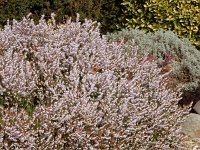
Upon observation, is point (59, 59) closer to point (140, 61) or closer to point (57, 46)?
point (57, 46)

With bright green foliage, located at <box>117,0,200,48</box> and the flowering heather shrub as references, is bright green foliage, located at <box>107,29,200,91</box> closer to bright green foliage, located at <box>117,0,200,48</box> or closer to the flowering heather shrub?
bright green foliage, located at <box>117,0,200,48</box>

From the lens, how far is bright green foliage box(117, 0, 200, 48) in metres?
7.67

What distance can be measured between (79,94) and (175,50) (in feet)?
9.13

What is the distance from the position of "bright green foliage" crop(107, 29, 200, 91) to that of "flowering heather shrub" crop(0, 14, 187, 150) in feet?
4.30

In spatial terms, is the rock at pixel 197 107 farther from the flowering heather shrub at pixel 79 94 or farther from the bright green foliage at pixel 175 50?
the flowering heather shrub at pixel 79 94

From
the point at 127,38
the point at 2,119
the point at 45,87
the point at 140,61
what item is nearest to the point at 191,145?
the point at 140,61

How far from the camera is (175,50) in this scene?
23.0 ft

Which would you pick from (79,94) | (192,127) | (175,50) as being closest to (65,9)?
(175,50)

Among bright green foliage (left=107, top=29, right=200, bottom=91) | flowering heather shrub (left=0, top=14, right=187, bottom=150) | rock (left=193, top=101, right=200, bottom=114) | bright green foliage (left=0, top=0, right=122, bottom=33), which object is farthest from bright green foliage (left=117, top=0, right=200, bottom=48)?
flowering heather shrub (left=0, top=14, right=187, bottom=150)

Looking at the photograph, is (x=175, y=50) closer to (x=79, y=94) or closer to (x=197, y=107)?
(x=197, y=107)

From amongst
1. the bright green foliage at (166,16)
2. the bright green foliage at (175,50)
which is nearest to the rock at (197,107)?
the bright green foliage at (175,50)

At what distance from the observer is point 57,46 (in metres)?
4.99

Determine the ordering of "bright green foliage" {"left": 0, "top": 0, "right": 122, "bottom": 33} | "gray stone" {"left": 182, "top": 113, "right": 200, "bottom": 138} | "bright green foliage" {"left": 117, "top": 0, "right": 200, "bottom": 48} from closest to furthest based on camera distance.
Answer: "gray stone" {"left": 182, "top": 113, "right": 200, "bottom": 138}, "bright green foliage" {"left": 0, "top": 0, "right": 122, "bottom": 33}, "bright green foliage" {"left": 117, "top": 0, "right": 200, "bottom": 48}

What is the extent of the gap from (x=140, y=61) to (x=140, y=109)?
0.96m
